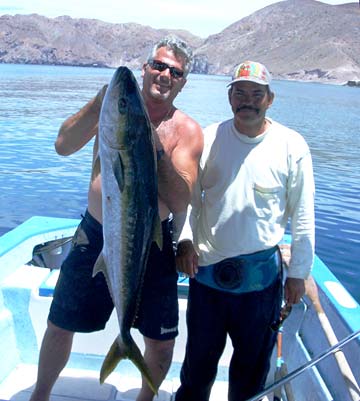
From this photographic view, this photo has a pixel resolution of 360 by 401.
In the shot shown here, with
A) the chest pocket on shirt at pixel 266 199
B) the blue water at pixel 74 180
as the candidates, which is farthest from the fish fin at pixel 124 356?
the blue water at pixel 74 180

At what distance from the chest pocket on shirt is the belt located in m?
0.26

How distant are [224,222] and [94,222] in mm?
801

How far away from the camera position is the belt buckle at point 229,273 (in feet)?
10.0

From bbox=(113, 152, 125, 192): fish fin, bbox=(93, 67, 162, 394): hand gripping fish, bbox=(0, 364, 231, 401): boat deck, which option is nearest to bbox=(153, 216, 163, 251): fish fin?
bbox=(93, 67, 162, 394): hand gripping fish

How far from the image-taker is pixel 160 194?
2.94 meters

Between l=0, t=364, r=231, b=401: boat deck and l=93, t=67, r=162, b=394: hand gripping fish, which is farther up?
l=93, t=67, r=162, b=394: hand gripping fish

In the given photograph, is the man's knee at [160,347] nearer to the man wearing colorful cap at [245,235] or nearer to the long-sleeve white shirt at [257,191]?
the man wearing colorful cap at [245,235]

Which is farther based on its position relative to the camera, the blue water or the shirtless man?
the blue water

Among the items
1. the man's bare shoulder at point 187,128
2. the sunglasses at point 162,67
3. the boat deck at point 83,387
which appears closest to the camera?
the sunglasses at point 162,67

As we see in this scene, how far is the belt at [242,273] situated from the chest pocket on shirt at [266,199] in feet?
0.86

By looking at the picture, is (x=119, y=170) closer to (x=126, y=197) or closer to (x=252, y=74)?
(x=126, y=197)

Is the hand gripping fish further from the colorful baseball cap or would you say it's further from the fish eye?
the colorful baseball cap

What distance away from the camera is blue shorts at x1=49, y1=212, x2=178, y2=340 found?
3.11 meters

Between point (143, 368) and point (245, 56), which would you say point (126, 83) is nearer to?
point (143, 368)
